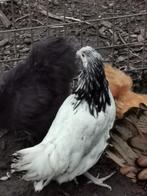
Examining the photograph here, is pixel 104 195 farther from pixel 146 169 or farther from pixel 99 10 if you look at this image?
pixel 99 10

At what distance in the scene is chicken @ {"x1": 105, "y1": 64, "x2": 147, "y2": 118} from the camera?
301 centimetres

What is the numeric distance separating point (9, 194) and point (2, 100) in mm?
447

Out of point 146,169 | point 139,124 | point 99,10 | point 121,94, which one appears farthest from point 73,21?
point 146,169

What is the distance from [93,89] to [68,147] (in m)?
0.30

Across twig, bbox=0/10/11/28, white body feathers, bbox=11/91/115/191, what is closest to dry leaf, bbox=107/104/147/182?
white body feathers, bbox=11/91/115/191

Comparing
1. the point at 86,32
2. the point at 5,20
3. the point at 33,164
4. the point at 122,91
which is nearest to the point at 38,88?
the point at 33,164

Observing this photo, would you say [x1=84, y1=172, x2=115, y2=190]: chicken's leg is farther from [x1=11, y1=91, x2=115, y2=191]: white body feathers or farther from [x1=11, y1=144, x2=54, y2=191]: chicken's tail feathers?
[x1=11, y1=144, x2=54, y2=191]: chicken's tail feathers

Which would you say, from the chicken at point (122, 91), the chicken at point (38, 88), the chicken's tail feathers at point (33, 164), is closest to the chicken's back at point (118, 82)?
the chicken at point (122, 91)

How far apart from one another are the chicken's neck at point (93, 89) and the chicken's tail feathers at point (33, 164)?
290 mm

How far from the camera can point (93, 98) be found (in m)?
2.66

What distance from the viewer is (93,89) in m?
2.65

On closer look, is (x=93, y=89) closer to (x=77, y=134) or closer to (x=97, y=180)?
(x=77, y=134)

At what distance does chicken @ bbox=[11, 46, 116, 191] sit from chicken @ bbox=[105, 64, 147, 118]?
1.03 ft

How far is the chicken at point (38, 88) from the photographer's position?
2.71m
